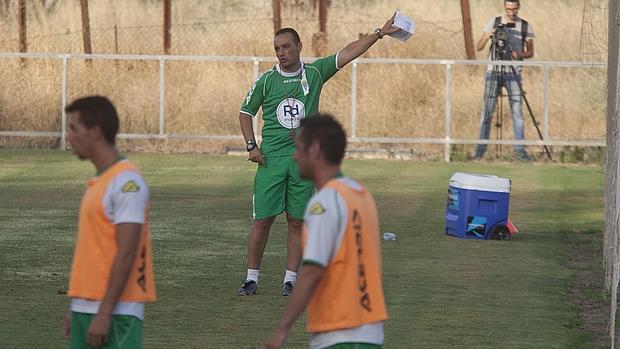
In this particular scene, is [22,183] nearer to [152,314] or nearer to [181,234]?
[181,234]

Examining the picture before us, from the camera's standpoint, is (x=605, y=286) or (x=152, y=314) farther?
(x=605, y=286)

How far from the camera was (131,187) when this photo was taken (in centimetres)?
618

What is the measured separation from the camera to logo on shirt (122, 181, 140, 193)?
20.3 feet

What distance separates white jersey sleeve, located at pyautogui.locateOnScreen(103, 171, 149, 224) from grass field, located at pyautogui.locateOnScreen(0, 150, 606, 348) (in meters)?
3.79

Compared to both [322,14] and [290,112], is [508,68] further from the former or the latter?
[290,112]

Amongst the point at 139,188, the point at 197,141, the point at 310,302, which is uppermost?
the point at 139,188

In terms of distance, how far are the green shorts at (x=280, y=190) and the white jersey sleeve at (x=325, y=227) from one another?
5.70 metres

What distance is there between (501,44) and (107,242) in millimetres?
21034

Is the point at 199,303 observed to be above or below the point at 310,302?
below

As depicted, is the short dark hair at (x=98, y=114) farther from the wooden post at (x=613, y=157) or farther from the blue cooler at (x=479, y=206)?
the blue cooler at (x=479, y=206)

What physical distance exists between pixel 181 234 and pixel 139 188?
379 inches

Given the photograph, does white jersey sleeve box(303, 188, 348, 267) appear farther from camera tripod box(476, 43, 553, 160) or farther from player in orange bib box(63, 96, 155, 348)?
camera tripod box(476, 43, 553, 160)

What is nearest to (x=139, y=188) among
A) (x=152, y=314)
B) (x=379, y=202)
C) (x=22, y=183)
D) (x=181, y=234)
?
(x=152, y=314)

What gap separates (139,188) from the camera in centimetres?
620
